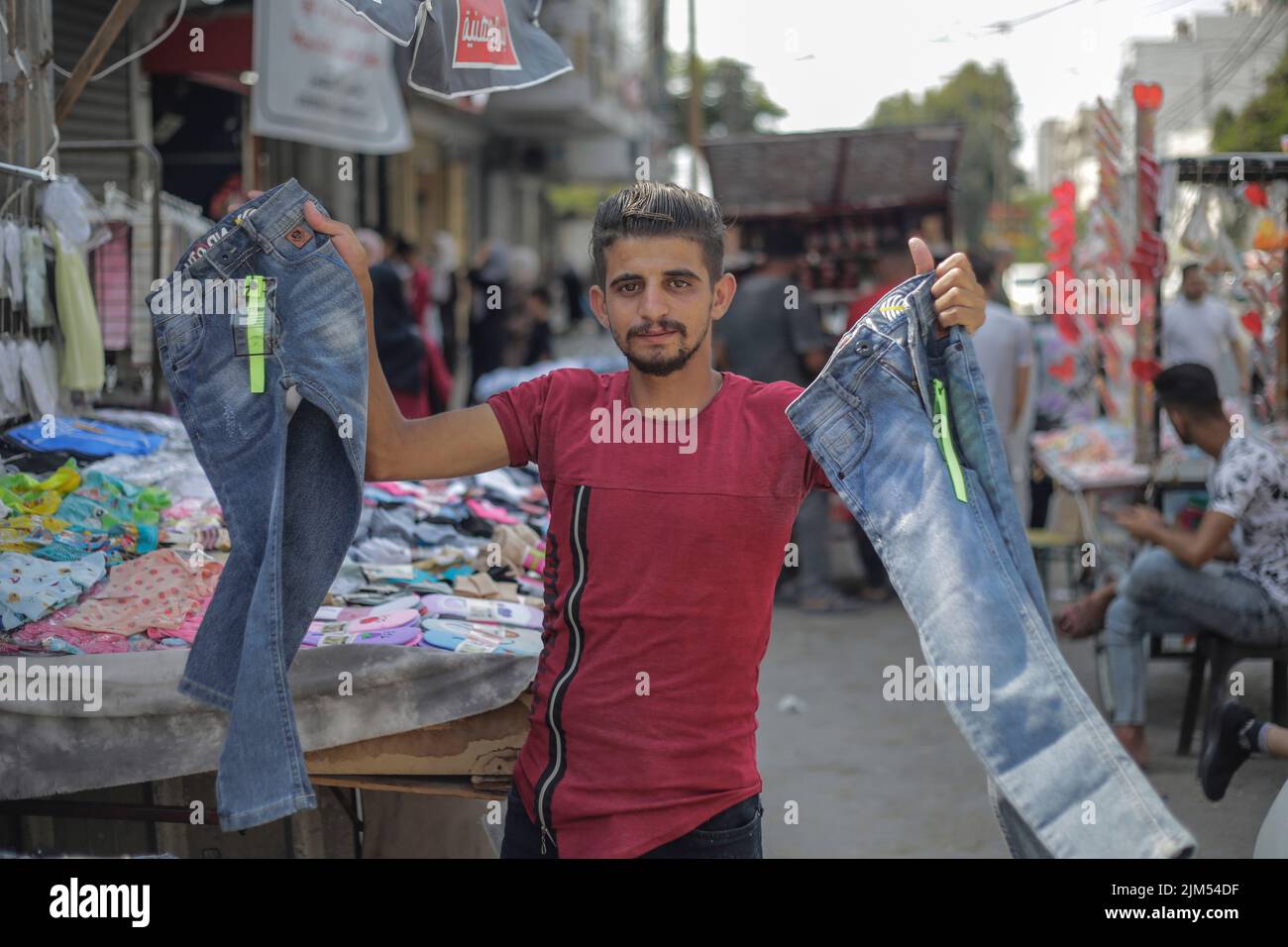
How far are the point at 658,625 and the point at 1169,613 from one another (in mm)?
3934

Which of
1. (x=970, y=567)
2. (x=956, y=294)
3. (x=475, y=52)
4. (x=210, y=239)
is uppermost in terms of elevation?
(x=475, y=52)

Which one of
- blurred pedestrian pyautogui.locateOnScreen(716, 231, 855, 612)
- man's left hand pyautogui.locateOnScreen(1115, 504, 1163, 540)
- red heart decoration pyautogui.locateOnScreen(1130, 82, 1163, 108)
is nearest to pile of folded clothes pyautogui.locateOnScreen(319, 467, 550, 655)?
man's left hand pyautogui.locateOnScreen(1115, 504, 1163, 540)

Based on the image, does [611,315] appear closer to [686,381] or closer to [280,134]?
[686,381]

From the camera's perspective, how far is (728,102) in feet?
164

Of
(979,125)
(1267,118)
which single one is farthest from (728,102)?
(1267,118)

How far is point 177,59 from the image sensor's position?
34.8ft

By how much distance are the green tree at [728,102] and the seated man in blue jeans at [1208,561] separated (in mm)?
43961

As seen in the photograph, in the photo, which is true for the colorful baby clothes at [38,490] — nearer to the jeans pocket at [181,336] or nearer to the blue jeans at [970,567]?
the jeans pocket at [181,336]

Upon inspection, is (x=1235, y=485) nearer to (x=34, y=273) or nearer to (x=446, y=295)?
(x=34, y=273)

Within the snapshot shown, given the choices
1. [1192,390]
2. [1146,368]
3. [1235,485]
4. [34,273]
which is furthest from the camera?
[1146,368]

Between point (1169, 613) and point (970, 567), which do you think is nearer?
point (970, 567)

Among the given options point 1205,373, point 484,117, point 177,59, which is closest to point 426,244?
point 484,117

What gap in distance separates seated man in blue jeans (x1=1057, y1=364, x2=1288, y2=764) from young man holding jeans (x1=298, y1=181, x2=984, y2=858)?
3.32m
